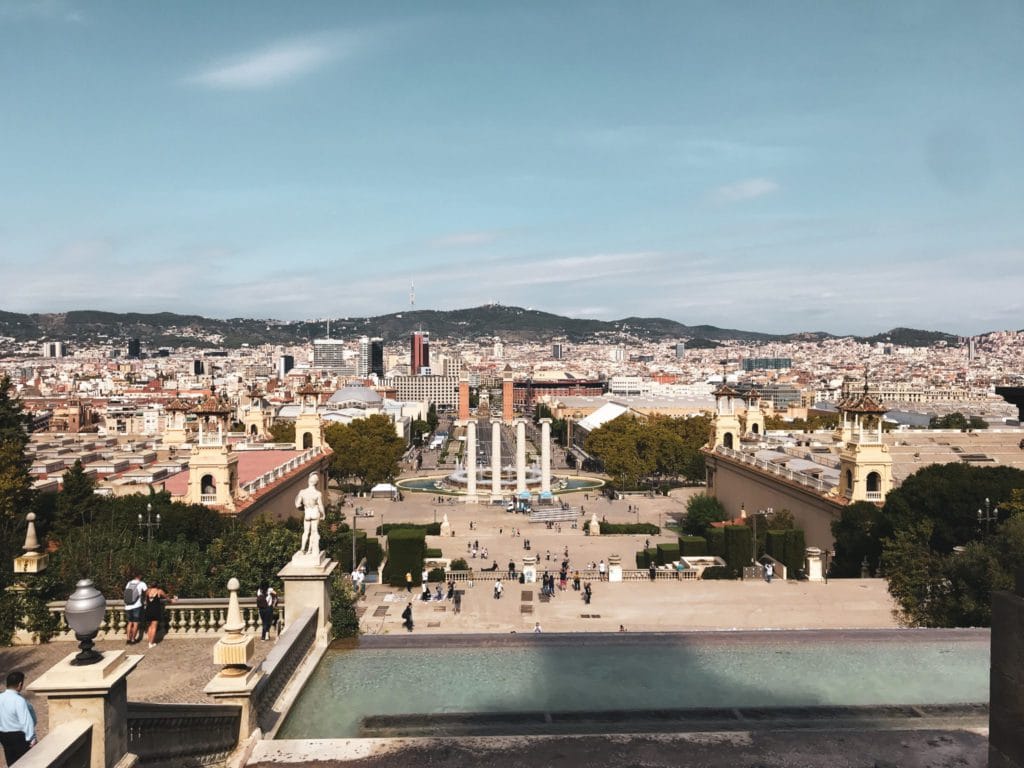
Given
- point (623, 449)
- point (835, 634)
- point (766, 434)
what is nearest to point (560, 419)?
point (623, 449)

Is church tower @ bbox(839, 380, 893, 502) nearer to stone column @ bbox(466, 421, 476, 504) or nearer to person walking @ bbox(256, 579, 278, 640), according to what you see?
person walking @ bbox(256, 579, 278, 640)

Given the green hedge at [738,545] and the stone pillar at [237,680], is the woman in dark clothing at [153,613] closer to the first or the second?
the stone pillar at [237,680]

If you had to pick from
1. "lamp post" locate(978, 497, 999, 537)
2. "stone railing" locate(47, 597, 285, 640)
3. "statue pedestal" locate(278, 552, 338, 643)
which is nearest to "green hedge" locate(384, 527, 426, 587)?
"lamp post" locate(978, 497, 999, 537)

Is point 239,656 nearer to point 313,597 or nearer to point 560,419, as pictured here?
point 313,597

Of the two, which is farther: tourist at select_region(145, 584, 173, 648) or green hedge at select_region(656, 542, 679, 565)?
green hedge at select_region(656, 542, 679, 565)

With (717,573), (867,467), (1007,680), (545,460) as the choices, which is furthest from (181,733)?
(545,460)

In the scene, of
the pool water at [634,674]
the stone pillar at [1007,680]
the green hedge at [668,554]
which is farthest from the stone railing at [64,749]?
the green hedge at [668,554]
